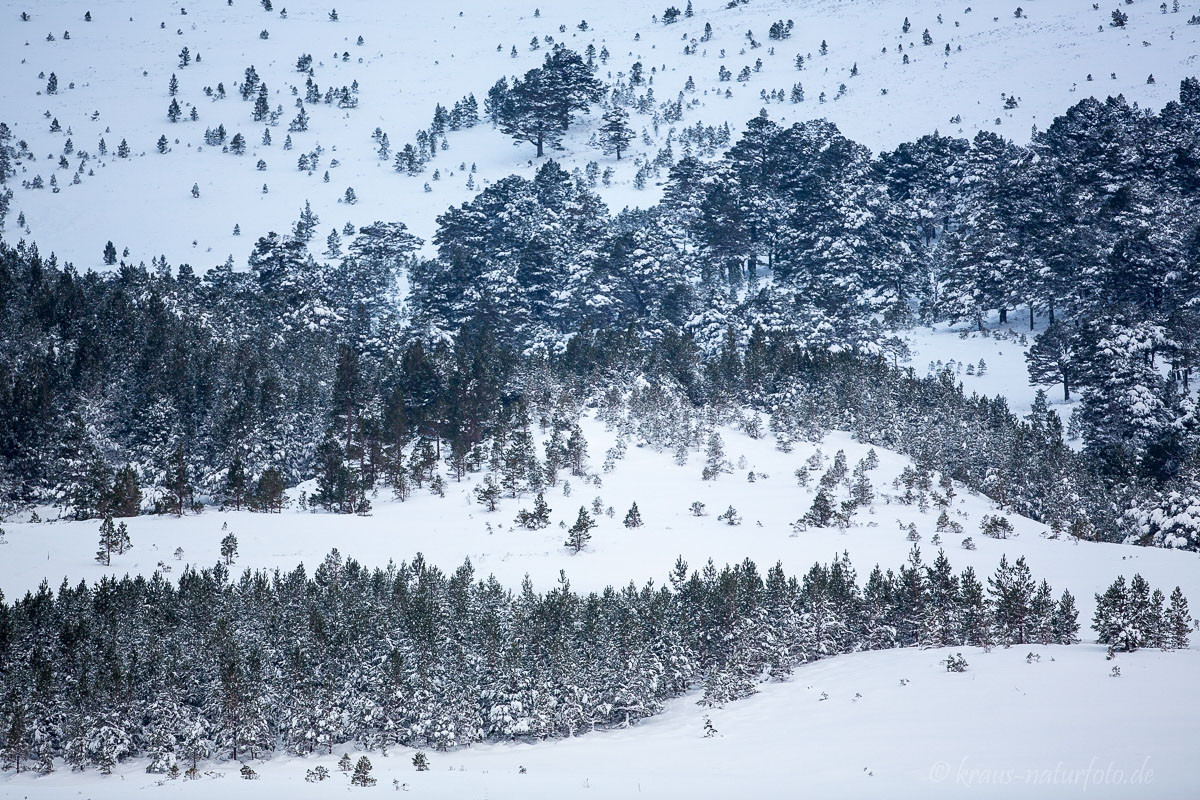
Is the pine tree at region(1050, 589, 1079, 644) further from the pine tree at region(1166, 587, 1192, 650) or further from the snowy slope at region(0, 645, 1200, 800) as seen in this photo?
the pine tree at region(1166, 587, 1192, 650)

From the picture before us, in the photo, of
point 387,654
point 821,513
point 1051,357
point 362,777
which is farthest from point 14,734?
point 1051,357

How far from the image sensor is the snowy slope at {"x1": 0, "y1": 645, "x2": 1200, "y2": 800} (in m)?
14.2

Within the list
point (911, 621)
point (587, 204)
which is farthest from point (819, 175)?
point (911, 621)

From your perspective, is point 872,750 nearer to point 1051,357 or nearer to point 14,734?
point 14,734

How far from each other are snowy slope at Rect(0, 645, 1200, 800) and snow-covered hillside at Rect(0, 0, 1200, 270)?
6390 centimetres

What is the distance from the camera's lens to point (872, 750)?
1661 cm

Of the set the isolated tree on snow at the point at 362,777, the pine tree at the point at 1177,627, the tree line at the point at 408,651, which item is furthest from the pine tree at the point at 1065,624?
the isolated tree on snow at the point at 362,777

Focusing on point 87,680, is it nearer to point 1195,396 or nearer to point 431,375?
point 431,375

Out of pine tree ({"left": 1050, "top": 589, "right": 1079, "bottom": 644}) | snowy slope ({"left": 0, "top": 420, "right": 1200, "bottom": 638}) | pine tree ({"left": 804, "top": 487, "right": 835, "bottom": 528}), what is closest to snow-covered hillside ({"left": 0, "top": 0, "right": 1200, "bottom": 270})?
snowy slope ({"left": 0, "top": 420, "right": 1200, "bottom": 638})

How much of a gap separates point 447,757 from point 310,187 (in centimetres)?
8049

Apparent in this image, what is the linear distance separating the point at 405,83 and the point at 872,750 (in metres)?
120

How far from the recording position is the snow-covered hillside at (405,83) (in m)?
83.8

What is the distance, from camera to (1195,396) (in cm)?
4784

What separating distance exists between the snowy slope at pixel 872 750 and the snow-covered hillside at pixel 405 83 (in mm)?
63904
